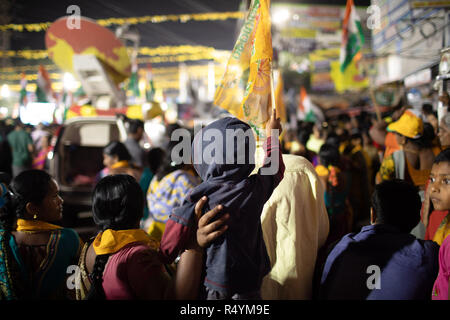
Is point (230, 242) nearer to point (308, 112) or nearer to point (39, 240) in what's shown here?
point (39, 240)

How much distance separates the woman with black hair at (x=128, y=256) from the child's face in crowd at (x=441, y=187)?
1464mm

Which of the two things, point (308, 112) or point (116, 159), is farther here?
point (308, 112)

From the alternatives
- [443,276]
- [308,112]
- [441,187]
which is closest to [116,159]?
[441,187]

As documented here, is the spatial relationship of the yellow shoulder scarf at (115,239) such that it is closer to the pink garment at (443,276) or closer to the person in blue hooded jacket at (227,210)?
the person in blue hooded jacket at (227,210)

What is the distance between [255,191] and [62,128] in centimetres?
521

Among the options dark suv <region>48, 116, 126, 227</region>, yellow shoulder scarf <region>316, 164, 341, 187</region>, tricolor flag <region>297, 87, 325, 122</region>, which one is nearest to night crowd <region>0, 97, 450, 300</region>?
yellow shoulder scarf <region>316, 164, 341, 187</region>

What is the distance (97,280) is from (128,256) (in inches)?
7.3

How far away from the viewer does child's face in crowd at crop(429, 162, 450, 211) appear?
228cm

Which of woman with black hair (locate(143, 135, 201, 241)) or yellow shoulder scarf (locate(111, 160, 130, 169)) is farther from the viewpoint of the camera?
yellow shoulder scarf (locate(111, 160, 130, 169))

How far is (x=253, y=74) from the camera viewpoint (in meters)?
2.48

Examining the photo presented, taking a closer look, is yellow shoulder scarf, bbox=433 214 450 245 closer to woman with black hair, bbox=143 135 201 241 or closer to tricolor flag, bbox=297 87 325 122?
woman with black hair, bbox=143 135 201 241

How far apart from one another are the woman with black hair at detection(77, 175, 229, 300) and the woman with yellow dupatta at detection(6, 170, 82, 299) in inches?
10.8
